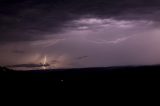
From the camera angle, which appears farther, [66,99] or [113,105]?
[66,99]

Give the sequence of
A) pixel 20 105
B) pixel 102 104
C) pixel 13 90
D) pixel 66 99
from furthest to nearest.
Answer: pixel 66 99 < pixel 102 104 < pixel 13 90 < pixel 20 105

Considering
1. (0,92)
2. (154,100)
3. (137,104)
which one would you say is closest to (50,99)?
(0,92)

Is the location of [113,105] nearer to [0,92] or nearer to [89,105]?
[89,105]

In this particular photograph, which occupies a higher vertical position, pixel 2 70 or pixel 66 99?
pixel 2 70

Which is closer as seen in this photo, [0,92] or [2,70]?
[0,92]

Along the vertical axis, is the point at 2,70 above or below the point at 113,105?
above

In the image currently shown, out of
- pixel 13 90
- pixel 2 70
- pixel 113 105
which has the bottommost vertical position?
pixel 113 105

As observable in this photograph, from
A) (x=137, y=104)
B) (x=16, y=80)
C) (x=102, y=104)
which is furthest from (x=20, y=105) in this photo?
(x=137, y=104)

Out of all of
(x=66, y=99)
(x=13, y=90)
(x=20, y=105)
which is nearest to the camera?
(x=20, y=105)

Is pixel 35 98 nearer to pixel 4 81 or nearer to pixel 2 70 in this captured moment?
pixel 4 81
